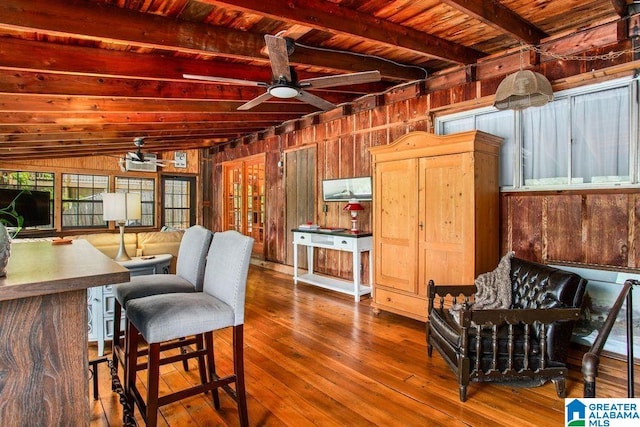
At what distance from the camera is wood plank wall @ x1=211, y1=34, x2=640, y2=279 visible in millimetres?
3070

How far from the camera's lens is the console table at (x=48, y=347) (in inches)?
50.8

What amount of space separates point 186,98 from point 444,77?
2967 millimetres

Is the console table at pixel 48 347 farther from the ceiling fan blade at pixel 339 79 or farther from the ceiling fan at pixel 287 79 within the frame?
the ceiling fan blade at pixel 339 79

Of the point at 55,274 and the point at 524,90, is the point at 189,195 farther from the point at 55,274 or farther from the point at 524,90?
the point at 55,274

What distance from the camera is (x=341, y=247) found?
4863 millimetres

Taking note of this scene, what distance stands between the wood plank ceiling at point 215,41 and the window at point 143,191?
4.36m

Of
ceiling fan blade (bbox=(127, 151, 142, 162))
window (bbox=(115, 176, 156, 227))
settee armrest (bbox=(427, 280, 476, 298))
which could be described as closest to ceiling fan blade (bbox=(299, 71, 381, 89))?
settee armrest (bbox=(427, 280, 476, 298))

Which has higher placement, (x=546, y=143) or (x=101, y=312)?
(x=546, y=143)

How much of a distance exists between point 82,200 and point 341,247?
683cm

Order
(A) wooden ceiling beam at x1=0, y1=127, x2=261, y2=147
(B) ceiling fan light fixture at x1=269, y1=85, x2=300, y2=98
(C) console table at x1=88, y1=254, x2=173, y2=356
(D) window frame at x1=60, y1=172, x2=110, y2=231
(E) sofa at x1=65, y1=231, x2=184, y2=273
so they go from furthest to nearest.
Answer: (D) window frame at x1=60, y1=172, x2=110, y2=231
(A) wooden ceiling beam at x1=0, y1=127, x2=261, y2=147
(E) sofa at x1=65, y1=231, x2=184, y2=273
(C) console table at x1=88, y1=254, x2=173, y2=356
(B) ceiling fan light fixture at x1=269, y1=85, x2=300, y2=98

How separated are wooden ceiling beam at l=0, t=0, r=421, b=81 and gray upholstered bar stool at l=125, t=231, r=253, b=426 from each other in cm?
167

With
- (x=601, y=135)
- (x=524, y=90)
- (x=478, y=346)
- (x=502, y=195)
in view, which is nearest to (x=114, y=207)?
(x=478, y=346)

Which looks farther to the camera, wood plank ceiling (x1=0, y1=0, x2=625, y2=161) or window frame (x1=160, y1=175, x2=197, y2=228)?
window frame (x1=160, y1=175, x2=197, y2=228)

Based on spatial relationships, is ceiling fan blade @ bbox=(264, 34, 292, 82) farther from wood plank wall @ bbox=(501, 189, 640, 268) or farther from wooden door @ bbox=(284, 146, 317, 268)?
wooden door @ bbox=(284, 146, 317, 268)
